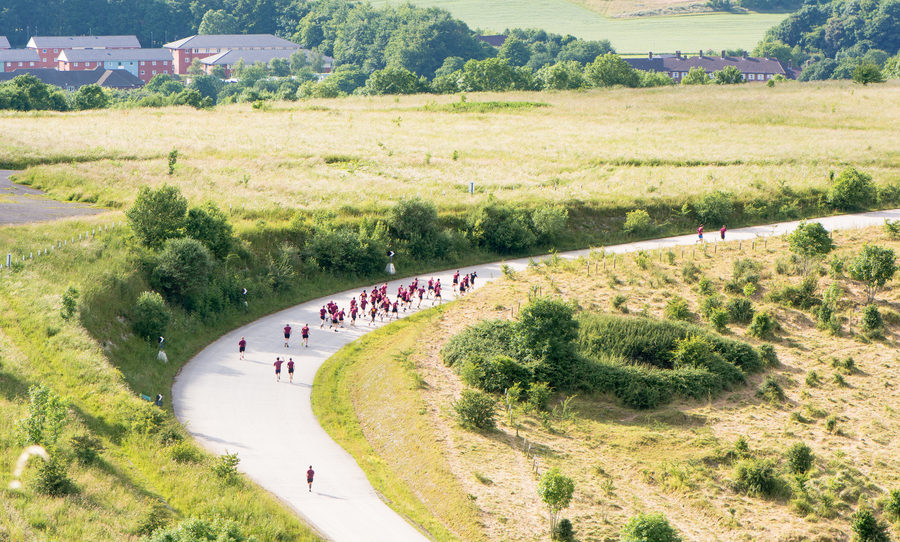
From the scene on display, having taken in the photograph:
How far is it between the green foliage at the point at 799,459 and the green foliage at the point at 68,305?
86.9 ft

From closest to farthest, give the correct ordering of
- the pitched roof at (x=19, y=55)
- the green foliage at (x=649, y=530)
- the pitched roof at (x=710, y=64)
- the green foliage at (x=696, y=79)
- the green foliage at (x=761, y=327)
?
the green foliage at (x=649, y=530) < the green foliage at (x=761, y=327) < the green foliage at (x=696, y=79) < the pitched roof at (x=19, y=55) < the pitched roof at (x=710, y=64)

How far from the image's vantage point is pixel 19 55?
620ft

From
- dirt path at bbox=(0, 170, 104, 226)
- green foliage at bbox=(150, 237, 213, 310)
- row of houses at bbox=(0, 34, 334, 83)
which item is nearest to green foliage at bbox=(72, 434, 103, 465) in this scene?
green foliage at bbox=(150, 237, 213, 310)

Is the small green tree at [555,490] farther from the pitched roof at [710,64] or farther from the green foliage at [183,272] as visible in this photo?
the pitched roof at [710,64]

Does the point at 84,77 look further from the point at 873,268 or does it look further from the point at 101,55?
the point at 873,268

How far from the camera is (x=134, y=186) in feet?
207

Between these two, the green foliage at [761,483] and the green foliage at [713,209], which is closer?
the green foliage at [761,483]

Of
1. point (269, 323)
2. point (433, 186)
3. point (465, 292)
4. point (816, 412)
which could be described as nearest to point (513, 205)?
point (433, 186)

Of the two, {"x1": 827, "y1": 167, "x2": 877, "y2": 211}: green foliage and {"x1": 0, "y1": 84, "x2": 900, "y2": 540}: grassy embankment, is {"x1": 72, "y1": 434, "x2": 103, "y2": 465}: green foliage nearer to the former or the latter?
{"x1": 0, "y1": 84, "x2": 900, "y2": 540}: grassy embankment

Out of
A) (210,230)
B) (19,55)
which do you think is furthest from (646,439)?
(19,55)

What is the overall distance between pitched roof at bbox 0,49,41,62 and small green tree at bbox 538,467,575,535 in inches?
7282

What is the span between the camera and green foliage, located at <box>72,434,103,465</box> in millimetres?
28484

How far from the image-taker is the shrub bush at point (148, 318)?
41750mm

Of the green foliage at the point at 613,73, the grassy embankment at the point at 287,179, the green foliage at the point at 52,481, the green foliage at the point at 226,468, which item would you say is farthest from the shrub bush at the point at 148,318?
the green foliage at the point at 613,73
